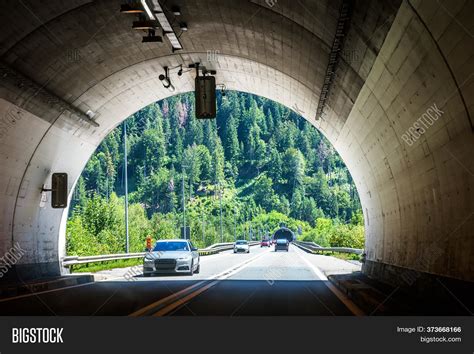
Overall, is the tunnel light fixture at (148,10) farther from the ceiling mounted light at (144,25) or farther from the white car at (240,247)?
the white car at (240,247)

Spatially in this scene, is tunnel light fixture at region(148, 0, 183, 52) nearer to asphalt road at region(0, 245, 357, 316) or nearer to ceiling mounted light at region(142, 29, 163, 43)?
ceiling mounted light at region(142, 29, 163, 43)

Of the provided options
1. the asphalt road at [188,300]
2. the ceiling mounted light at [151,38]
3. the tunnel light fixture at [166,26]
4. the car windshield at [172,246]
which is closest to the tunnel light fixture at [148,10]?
the tunnel light fixture at [166,26]

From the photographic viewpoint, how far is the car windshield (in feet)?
93.2

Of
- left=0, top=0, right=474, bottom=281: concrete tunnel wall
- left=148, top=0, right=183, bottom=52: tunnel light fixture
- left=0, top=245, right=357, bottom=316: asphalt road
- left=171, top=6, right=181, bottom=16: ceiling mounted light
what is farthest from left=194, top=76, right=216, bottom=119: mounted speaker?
left=0, top=245, right=357, bottom=316: asphalt road

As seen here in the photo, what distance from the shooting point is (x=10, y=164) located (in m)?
20.8

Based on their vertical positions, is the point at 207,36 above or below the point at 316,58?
above

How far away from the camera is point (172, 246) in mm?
28656

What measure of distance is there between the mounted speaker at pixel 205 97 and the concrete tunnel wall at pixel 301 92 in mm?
849

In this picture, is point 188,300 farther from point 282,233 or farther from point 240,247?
point 282,233
